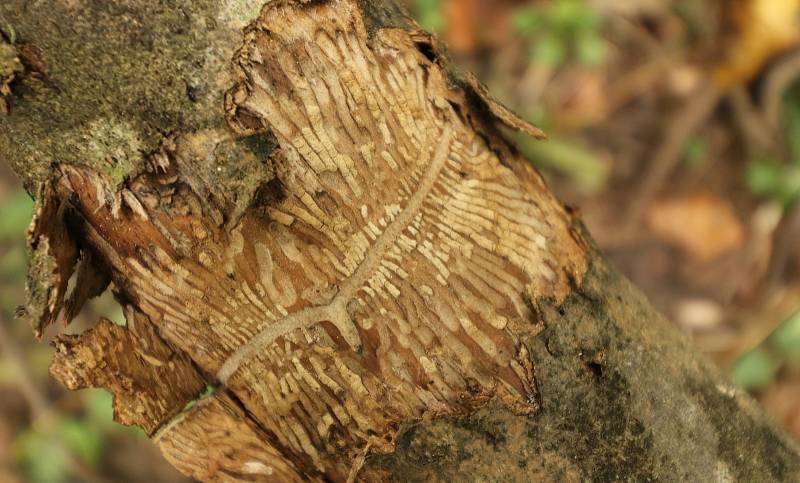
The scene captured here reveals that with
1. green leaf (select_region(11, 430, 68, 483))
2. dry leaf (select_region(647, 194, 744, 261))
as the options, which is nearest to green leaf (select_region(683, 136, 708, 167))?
dry leaf (select_region(647, 194, 744, 261))

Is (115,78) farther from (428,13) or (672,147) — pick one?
(672,147)

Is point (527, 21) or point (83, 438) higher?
point (527, 21)

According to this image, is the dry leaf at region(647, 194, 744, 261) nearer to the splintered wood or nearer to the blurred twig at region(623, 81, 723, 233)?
the blurred twig at region(623, 81, 723, 233)

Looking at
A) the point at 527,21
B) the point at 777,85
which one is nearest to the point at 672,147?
the point at 777,85

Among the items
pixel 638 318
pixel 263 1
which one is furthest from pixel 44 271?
pixel 638 318

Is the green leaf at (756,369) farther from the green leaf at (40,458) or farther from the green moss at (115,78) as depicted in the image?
the green leaf at (40,458)

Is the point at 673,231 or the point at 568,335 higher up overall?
the point at 568,335

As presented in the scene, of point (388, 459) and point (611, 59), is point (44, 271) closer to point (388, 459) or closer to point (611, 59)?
point (388, 459)
